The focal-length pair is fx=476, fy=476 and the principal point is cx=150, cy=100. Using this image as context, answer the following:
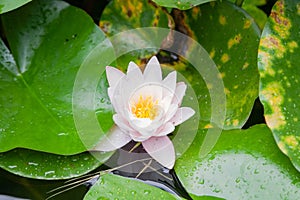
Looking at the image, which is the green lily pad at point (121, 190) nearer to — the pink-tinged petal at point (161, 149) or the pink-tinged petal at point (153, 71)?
the pink-tinged petal at point (161, 149)

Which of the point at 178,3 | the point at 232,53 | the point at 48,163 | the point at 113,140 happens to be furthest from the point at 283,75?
the point at 48,163

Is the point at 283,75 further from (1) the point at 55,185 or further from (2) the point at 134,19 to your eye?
(1) the point at 55,185

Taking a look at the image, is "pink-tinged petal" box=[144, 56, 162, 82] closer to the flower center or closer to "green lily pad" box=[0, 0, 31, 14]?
the flower center

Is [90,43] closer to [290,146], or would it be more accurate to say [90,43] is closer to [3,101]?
[3,101]

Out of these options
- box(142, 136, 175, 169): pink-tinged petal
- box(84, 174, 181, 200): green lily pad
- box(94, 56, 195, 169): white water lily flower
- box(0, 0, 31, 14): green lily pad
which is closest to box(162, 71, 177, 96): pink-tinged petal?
box(94, 56, 195, 169): white water lily flower

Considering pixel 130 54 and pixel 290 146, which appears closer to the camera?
pixel 290 146

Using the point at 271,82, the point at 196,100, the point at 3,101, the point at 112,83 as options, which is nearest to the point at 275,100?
the point at 271,82
